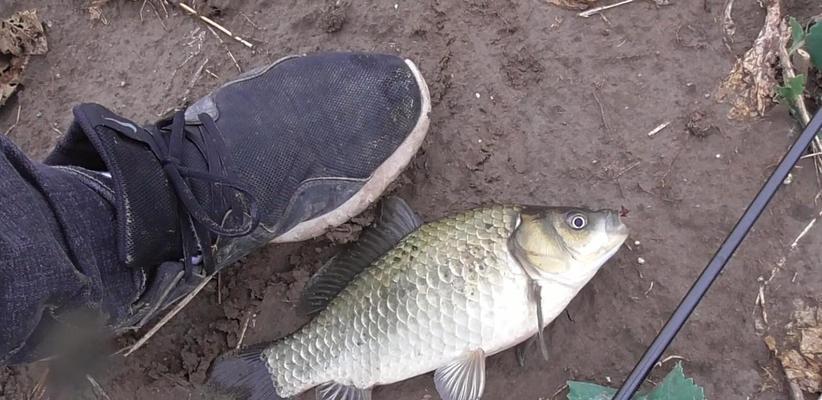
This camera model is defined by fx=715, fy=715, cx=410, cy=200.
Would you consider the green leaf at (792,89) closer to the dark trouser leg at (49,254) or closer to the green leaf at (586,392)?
the green leaf at (586,392)

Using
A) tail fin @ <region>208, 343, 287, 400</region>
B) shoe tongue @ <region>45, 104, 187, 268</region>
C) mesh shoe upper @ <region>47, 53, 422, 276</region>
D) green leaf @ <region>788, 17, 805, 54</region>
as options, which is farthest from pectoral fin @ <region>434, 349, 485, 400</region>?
green leaf @ <region>788, 17, 805, 54</region>

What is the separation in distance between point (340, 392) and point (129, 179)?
3.07ft

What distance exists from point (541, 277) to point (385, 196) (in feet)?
2.19

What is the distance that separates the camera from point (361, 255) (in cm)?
232

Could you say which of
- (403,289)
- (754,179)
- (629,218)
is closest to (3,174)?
(403,289)

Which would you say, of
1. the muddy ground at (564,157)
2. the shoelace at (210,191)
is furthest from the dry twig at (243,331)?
the shoelace at (210,191)

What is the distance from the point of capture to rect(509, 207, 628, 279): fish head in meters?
1.99

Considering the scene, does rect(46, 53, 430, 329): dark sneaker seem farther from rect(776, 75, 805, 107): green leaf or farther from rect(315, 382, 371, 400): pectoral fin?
rect(776, 75, 805, 107): green leaf

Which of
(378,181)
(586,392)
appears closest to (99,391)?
(378,181)

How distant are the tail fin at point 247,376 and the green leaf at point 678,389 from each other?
1167 mm

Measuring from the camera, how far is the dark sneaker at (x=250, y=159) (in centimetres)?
188

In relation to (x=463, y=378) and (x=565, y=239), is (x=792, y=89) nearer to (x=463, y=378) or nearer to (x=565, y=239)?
(x=565, y=239)

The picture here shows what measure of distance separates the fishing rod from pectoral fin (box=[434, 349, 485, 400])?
43 centimetres

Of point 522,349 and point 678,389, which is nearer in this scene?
point 678,389
